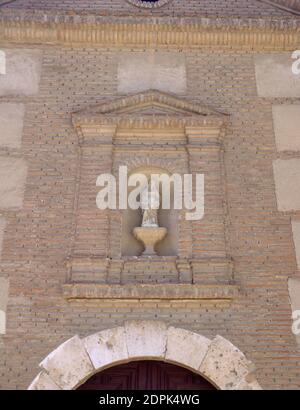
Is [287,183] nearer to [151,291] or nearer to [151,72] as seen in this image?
[151,291]

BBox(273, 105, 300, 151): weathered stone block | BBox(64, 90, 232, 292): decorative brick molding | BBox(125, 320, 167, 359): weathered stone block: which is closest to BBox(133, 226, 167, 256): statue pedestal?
BBox(64, 90, 232, 292): decorative brick molding

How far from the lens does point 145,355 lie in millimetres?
5590

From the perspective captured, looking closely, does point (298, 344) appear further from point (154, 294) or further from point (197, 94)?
point (197, 94)

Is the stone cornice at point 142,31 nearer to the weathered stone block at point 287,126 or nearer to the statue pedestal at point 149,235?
the weathered stone block at point 287,126

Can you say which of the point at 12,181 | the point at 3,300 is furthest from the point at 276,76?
the point at 3,300

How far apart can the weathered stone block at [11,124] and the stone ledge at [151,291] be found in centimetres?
194

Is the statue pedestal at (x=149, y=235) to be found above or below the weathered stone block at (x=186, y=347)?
above

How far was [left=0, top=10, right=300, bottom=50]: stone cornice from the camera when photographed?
7355 millimetres

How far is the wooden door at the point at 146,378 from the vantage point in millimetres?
5719

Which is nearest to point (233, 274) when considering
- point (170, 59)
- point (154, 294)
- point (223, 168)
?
point (154, 294)

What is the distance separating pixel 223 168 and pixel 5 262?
2.62m

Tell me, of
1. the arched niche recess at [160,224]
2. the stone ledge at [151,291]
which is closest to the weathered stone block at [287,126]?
the arched niche recess at [160,224]

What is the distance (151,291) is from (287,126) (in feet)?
8.70

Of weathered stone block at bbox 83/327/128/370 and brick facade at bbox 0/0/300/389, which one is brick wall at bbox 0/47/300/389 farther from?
weathered stone block at bbox 83/327/128/370
